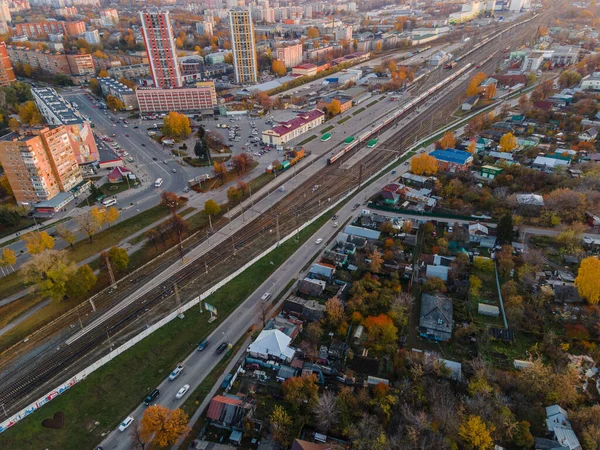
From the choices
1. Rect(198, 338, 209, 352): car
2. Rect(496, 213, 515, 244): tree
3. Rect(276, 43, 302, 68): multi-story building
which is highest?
Rect(276, 43, 302, 68): multi-story building

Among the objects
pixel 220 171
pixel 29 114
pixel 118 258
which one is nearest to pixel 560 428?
pixel 118 258

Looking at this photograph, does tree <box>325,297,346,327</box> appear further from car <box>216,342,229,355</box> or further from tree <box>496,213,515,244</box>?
tree <box>496,213,515,244</box>

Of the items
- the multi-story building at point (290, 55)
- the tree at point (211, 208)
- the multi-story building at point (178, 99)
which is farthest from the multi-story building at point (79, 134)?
the multi-story building at point (290, 55)

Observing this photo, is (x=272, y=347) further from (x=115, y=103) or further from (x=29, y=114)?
(x=115, y=103)

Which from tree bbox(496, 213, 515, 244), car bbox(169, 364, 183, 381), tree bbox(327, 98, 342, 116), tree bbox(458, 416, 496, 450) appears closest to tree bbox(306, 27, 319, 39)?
tree bbox(327, 98, 342, 116)

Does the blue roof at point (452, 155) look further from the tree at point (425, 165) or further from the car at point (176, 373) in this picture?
the car at point (176, 373)

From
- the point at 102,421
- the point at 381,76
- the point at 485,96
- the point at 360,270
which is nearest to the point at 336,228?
the point at 360,270
